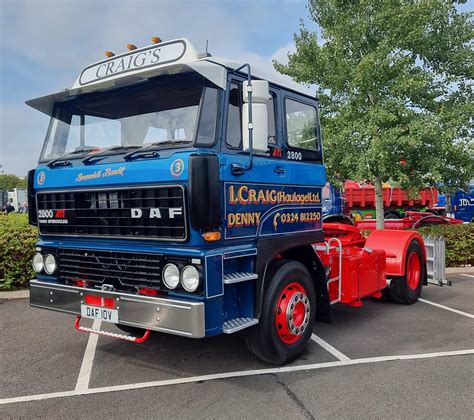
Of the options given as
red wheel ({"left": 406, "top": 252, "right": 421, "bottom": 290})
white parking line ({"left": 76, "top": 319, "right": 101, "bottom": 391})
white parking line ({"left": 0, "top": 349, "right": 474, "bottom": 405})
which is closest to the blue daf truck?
white parking line ({"left": 0, "top": 349, "right": 474, "bottom": 405})

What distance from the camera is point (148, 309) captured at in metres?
3.63

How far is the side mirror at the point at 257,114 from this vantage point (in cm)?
375

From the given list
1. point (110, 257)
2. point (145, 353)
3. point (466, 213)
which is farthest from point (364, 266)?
point (466, 213)

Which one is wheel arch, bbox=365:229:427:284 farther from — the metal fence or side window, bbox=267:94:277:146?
side window, bbox=267:94:277:146

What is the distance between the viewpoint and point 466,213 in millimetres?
20141

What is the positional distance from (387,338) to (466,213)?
17.2 m

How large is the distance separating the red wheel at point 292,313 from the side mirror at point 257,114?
1.47 m

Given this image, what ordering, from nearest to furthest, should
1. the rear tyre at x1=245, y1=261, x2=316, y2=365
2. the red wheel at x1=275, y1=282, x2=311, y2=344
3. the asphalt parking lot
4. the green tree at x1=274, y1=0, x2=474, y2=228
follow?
the asphalt parking lot → the rear tyre at x1=245, y1=261, x2=316, y2=365 → the red wheel at x1=275, y1=282, x2=311, y2=344 → the green tree at x1=274, y1=0, x2=474, y2=228

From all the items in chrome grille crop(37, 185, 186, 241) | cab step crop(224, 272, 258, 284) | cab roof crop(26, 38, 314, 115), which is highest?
cab roof crop(26, 38, 314, 115)

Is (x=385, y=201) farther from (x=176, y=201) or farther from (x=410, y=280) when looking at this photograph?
(x=176, y=201)

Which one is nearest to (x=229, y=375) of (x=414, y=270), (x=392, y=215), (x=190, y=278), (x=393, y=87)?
(x=190, y=278)

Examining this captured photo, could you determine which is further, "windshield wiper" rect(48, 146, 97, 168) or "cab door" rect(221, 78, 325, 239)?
"windshield wiper" rect(48, 146, 97, 168)

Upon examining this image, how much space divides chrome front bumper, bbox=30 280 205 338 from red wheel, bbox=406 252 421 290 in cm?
463

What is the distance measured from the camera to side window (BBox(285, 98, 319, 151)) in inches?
184
